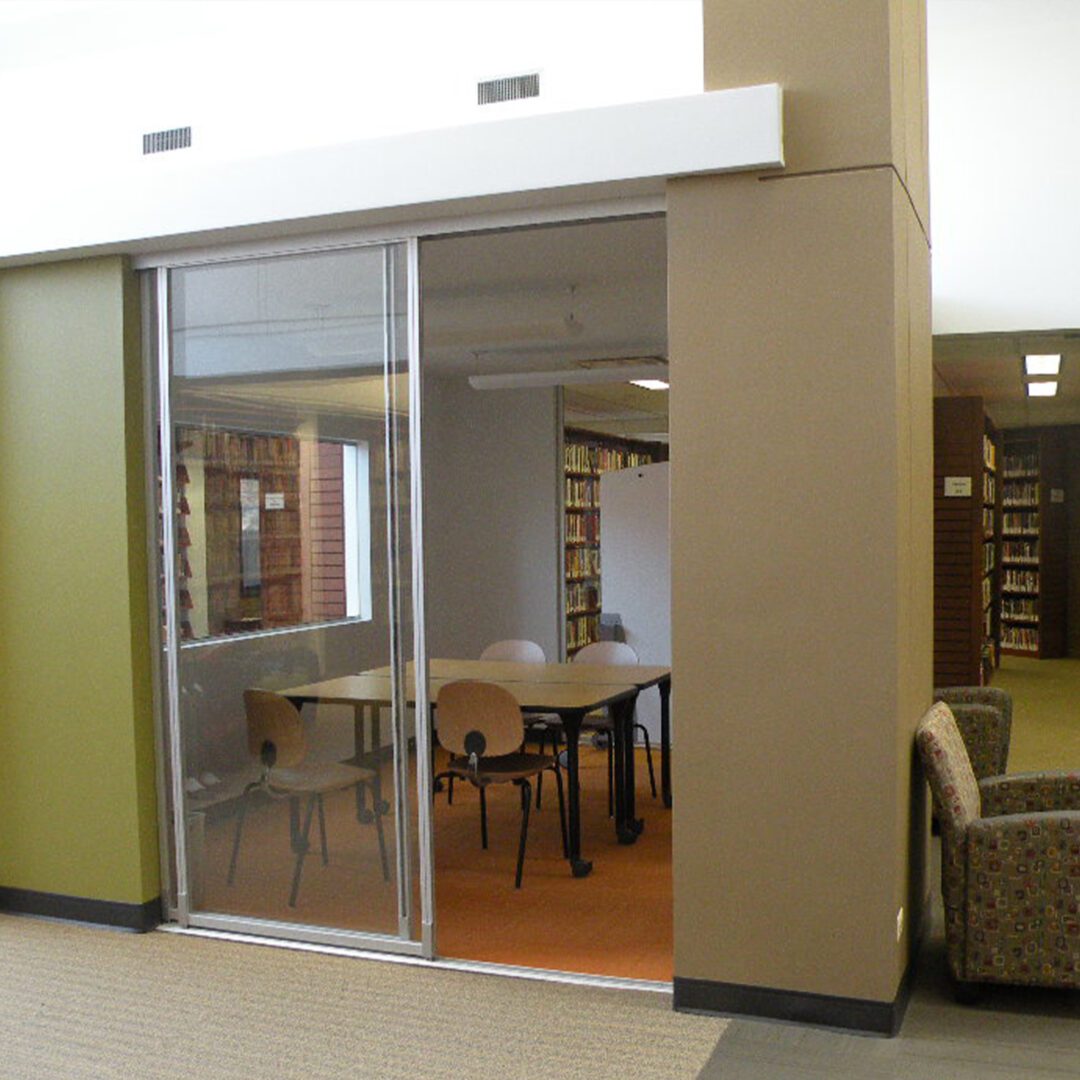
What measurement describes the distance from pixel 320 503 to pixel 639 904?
2.18 m

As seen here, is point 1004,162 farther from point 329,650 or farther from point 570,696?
point 329,650

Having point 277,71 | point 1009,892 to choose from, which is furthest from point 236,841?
point 277,71

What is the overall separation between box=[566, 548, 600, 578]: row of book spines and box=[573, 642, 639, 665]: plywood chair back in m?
3.09

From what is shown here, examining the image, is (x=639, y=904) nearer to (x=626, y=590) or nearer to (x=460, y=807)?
(x=460, y=807)

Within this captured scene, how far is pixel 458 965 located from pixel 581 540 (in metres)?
6.51

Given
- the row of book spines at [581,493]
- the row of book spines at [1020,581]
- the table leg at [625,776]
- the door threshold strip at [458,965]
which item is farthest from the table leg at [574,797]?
the row of book spines at [1020,581]

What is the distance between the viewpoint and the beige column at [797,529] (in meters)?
3.87

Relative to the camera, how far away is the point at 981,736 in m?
5.41

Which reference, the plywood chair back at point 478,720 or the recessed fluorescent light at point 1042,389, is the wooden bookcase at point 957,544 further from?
the plywood chair back at point 478,720

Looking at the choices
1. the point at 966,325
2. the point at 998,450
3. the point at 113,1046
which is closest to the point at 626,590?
the point at 966,325

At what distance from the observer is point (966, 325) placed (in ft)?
21.1

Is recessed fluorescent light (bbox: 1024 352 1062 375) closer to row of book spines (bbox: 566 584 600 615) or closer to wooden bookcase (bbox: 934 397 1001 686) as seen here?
wooden bookcase (bbox: 934 397 1001 686)

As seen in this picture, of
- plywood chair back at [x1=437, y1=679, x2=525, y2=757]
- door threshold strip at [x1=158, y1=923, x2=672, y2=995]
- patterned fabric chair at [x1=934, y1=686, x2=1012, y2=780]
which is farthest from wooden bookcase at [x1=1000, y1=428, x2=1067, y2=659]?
door threshold strip at [x1=158, y1=923, x2=672, y2=995]

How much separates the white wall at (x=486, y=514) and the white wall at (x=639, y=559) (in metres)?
0.77
